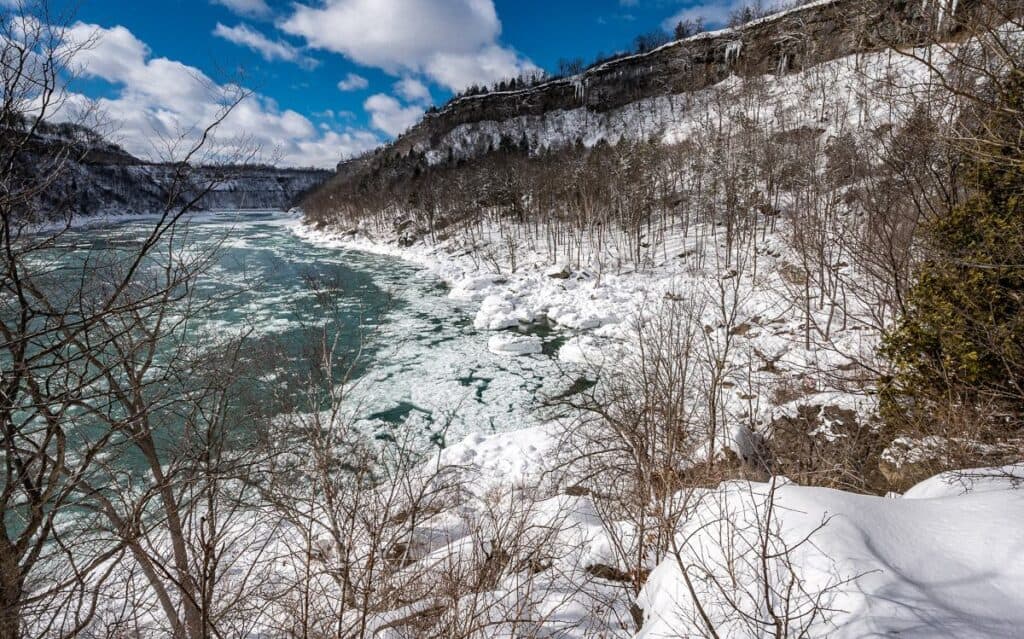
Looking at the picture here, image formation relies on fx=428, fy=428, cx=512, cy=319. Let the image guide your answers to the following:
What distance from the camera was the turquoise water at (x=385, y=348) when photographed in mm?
11250

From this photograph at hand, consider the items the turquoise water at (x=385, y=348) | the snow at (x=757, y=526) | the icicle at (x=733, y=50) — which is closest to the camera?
the snow at (x=757, y=526)

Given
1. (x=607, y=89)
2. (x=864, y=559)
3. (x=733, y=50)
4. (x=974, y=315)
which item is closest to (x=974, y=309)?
(x=974, y=315)

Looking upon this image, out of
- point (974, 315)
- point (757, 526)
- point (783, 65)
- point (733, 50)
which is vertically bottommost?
point (757, 526)

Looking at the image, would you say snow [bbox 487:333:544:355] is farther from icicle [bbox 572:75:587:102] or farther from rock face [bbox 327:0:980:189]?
icicle [bbox 572:75:587:102]

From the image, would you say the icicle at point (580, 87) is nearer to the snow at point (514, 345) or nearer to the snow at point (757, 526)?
the snow at point (757, 526)

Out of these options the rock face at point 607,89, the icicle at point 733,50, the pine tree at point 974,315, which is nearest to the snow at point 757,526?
the pine tree at point 974,315

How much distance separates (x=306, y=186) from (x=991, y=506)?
529 ft

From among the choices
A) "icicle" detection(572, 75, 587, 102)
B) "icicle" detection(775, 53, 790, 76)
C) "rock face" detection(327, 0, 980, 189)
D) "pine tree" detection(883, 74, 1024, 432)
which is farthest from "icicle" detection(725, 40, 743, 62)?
"pine tree" detection(883, 74, 1024, 432)

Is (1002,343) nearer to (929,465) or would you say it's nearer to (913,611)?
(929,465)

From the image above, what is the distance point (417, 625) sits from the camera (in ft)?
14.4

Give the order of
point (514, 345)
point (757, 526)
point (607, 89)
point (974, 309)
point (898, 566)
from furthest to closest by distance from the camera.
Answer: point (607, 89), point (514, 345), point (974, 309), point (757, 526), point (898, 566)

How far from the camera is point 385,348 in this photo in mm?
16812

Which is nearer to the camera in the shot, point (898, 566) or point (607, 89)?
point (898, 566)

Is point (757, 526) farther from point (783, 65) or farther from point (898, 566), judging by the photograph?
point (783, 65)
